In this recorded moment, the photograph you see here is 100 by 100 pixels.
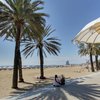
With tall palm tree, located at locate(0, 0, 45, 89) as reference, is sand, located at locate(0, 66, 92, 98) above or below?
below

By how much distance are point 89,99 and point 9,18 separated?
1399 centimetres

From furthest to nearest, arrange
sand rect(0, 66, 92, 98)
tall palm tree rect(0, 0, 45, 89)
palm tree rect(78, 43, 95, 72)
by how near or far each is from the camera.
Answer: palm tree rect(78, 43, 95, 72) < tall palm tree rect(0, 0, 45, 89) < sand rect(0, 66, 92, 98)

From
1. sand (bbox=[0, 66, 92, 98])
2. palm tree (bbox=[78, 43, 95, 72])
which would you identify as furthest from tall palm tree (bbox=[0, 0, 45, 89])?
palm tree (bbox=[78, 43, 95, 72])

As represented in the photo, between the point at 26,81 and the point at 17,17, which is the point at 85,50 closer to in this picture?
the point at 26,81

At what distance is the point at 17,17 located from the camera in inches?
1049

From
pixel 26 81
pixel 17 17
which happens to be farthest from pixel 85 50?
pixel 17 17

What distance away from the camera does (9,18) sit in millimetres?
26828

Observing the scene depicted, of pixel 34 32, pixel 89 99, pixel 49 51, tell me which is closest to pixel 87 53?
pixel 49 51

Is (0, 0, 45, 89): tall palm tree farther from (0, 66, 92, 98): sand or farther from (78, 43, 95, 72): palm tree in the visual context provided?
(78, 43, 95, 72): palm tree

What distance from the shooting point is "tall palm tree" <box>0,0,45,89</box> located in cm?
2628

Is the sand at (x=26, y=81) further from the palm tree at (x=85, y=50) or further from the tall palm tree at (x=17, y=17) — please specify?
the palm tree at (x=85, y=50)

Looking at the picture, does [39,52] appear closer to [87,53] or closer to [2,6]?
[2,6]

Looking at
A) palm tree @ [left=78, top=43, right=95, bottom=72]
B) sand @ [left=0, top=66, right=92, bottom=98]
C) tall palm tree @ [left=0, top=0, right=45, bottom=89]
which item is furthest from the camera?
palm tree @ [left=78, top=43, right=95, bottom=72]

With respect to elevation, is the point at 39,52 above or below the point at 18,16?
below
